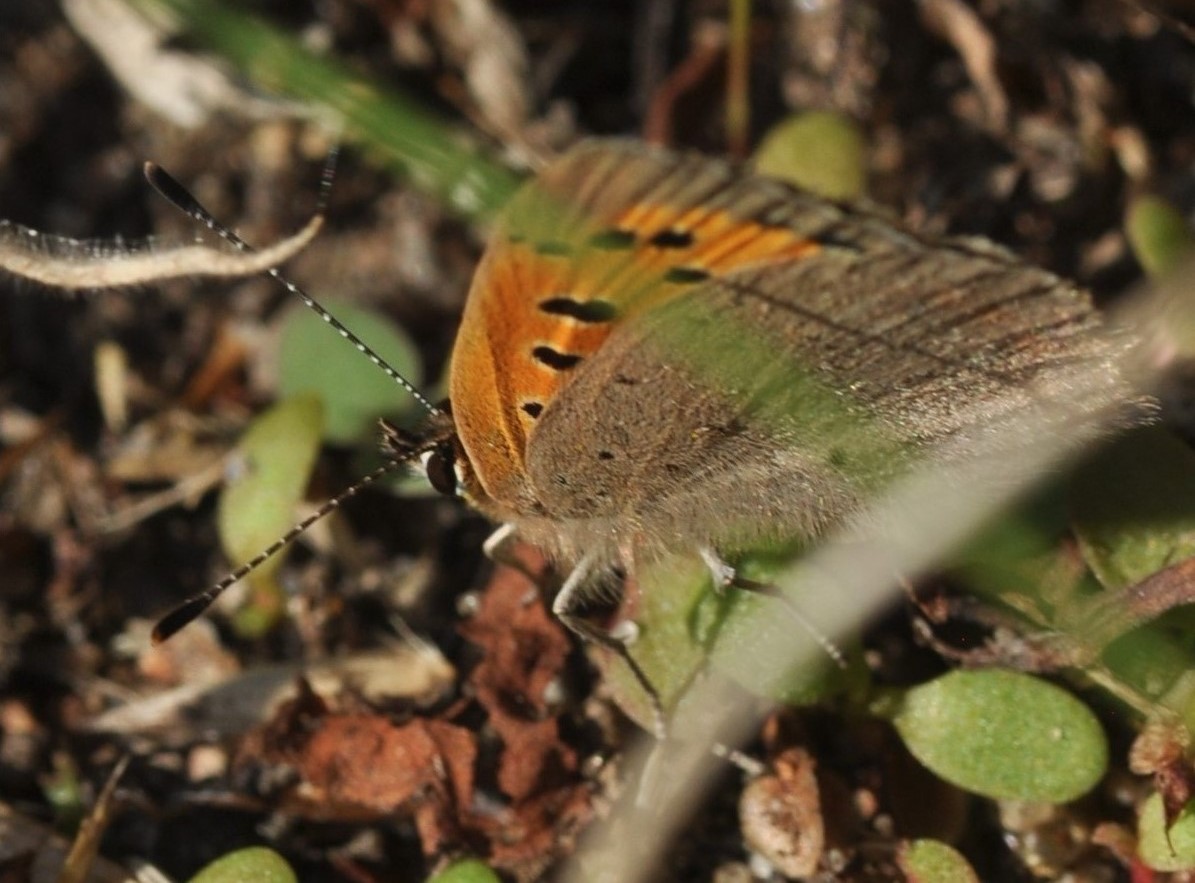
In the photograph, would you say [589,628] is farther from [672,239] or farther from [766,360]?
[672,239]

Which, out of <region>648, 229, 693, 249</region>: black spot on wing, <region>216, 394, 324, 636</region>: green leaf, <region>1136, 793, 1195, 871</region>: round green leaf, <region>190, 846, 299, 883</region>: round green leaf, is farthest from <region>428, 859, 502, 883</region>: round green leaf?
<region>648, 229, 693, 249</region>: black spot on wing

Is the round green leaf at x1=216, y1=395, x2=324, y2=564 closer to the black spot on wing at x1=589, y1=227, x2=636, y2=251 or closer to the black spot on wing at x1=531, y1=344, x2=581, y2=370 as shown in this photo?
the black spot on wing at x1=531, y1=344, x2=581, y2=370

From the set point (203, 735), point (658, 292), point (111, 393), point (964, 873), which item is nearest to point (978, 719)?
point (964, 873)

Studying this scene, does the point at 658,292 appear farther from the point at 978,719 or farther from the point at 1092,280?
the point at 1092,280

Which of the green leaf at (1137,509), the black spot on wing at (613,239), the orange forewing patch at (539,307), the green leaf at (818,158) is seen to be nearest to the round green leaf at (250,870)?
the orange forewing patch at (539,307)

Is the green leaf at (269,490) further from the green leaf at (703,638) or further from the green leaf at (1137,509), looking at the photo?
the green leaf at (1137,509)
